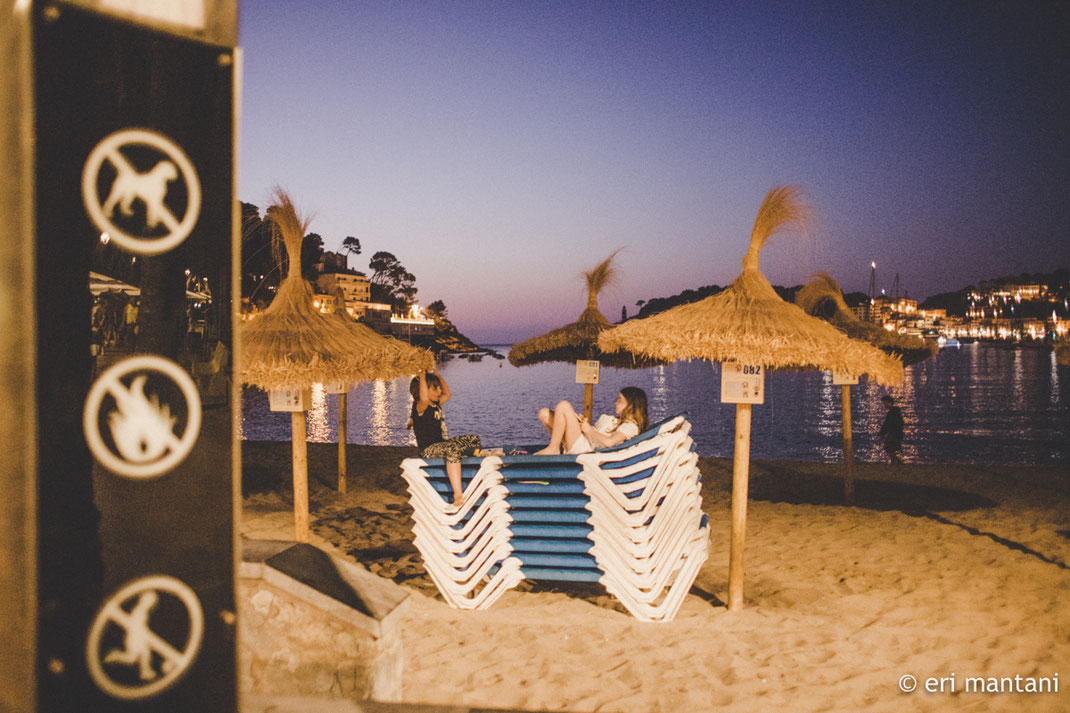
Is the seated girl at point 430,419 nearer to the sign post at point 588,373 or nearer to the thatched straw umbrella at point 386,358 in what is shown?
the thatched straw umbrella at point 386,358

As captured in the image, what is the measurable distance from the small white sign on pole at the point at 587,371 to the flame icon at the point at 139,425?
7515 mm

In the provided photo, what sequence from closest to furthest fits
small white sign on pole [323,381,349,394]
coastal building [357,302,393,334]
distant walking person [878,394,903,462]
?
small white sign on pole [323,381,349,394], distant walking person [878,394,903,462], coastal building [357,302,393,334]

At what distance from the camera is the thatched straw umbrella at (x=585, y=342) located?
930 cm

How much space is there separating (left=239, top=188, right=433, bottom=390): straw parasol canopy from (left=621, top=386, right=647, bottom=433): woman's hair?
2576mm

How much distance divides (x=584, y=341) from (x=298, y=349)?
426 cm

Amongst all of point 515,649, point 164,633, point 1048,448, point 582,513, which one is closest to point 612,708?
point 515,649

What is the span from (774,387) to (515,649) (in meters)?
57.4

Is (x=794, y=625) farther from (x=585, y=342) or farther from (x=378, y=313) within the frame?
(x=378, y=313)

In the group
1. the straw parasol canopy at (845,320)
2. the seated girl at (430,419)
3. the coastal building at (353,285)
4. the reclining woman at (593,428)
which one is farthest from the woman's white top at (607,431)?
the coastal building at (353,285)

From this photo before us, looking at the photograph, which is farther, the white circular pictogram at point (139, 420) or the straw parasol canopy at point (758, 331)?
the straw parasol canopy at point (758, 331)

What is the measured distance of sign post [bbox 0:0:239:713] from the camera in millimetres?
1085

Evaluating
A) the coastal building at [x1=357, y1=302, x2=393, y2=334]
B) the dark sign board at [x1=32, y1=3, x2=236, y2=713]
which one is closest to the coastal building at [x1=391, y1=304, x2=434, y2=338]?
the coastal building at [x1=357, y1=302, x2=393, y2=334]

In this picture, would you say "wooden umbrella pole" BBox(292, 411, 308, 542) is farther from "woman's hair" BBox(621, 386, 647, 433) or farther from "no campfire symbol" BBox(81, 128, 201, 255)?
"no campfire symbol" BBox(81, 128, 201, 255)

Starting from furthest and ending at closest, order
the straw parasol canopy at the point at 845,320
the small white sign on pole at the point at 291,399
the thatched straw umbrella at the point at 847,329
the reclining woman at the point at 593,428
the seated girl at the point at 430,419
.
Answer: the straw parasol canopy at the point at 845,320 → the thatched straw umbrella at the point at 847,329 → the small white sign on pole at the point at 291,399 → the reclining woman at the point at 593,428 → the seated girl at the point at 430,419
